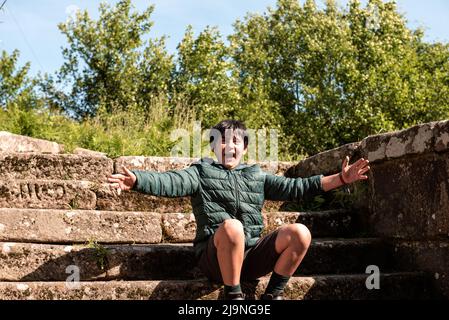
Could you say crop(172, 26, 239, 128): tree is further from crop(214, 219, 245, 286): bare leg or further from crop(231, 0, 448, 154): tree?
crop(214, 219, 245, 286): bare leg

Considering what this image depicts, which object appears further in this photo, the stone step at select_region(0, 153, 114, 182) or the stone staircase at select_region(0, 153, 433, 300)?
the stone step at select_region(0, 153, 114, 182)

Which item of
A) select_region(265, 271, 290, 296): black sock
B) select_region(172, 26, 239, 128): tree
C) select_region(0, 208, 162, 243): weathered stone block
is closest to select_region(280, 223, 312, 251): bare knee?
select_region(265, 271, 290, 296): black sock

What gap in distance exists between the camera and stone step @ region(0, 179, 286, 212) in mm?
4867

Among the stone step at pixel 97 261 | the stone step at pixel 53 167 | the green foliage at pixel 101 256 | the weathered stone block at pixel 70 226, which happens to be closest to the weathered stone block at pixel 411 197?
the stone step at pixel 97 261

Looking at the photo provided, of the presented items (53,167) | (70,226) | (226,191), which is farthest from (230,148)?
(53,167)

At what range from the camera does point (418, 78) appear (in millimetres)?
18750

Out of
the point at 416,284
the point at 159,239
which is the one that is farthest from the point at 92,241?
the point at 416,284

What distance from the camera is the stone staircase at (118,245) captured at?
378cm

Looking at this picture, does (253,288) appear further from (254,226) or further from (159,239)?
(159,239)

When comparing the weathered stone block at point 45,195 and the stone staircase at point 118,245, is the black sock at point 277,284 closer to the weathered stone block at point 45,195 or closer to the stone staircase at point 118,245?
the stone staircase at point 118,245

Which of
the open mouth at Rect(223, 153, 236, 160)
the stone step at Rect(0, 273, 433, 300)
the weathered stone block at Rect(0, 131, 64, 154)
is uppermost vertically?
the weathered stone block at Rect(0, 131, 64, 154)

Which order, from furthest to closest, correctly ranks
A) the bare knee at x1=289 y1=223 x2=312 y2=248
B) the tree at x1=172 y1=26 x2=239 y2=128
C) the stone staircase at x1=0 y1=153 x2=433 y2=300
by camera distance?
the tree at x1=172 y1=26 x2=239 y2=128, the stone staircase at x1=0 y1=153 x2=433 y2=300, the bare knee at x1=289 y1=223 x2=312 y2=248

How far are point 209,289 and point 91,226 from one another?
1.13m

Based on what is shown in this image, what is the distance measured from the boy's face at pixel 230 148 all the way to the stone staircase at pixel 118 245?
2.38 feet
